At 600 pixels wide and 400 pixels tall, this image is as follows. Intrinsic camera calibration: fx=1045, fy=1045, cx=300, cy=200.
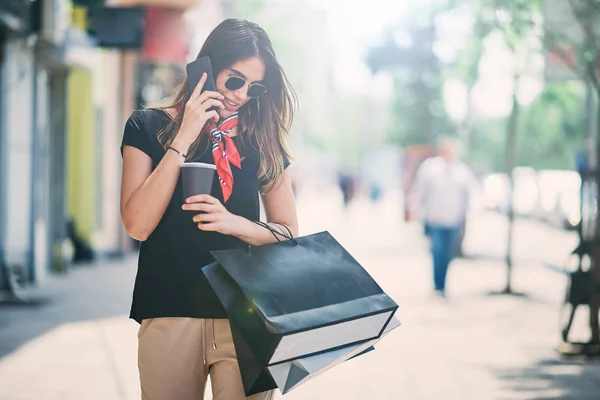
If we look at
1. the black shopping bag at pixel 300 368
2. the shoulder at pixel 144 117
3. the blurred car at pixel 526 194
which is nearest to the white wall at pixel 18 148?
the shoulder at pixel 144 117

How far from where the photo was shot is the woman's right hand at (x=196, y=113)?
105 inches

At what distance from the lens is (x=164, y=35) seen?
1794cm

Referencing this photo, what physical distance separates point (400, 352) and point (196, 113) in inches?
239

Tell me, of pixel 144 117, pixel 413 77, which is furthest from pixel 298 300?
pixel 413 77

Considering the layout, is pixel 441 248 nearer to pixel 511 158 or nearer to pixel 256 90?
pixel 511 158

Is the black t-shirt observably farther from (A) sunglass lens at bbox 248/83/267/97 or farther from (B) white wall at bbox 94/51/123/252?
(B) white wall at bbox 94/51/123/252

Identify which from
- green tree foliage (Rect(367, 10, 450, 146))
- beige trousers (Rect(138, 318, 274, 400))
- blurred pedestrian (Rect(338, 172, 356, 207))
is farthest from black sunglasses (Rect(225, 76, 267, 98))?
blurred pedestrian (Rect(338, 172, 356, 207))

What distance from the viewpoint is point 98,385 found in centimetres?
671

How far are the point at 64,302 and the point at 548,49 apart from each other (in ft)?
18.9

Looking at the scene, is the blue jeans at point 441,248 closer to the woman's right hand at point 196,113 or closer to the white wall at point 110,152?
the white wall at point 110,152

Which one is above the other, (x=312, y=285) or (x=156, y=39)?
(x=156, y=39)

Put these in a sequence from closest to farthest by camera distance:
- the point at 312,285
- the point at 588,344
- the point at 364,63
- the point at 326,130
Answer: the point at 312,285 < the point at 588,344 < the point at 364,63 < the point at 326,130

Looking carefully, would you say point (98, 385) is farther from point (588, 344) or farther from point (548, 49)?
point (548, 49)

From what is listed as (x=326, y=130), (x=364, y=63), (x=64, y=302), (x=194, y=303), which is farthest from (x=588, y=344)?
(x=326, y=130)
